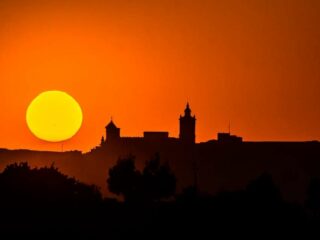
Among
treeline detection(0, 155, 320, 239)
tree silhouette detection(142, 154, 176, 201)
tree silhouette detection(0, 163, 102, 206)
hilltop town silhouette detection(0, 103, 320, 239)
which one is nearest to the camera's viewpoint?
treeline detection(0, 155, 320, 239)

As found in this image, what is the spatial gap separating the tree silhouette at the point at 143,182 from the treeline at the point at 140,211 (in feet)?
0.25

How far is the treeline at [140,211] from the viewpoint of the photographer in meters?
77.4

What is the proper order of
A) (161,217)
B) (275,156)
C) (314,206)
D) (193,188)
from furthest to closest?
(275,156), (314,206), (193,188), (161,217)

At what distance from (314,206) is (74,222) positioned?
2977 cm

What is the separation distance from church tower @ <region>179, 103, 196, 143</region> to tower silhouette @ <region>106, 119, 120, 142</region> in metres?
11.1

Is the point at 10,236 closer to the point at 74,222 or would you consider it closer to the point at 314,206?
the point at 74,222

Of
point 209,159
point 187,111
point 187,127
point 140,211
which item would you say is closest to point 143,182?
point 140,211

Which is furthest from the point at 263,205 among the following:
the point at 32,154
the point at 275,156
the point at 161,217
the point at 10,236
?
the point at 32,154

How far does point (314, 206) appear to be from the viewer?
10638 cm

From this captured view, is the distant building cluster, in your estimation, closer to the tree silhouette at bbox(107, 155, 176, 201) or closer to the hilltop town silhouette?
the hilltop town silhouette

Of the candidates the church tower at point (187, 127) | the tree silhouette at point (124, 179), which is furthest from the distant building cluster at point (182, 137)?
the tree silhouette at point (124, 179)

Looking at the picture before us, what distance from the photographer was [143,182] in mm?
104250

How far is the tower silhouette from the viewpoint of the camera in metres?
187

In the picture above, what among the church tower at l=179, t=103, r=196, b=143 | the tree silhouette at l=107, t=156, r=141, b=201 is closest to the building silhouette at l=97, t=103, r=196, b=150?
the church tower at l=179, t=103, r=196, b=143
